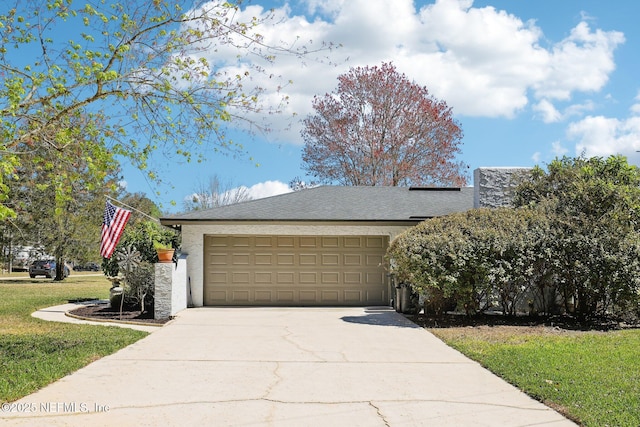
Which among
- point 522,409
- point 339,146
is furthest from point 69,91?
point 339,146

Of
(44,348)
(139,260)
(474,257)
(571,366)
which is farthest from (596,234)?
(44,348)

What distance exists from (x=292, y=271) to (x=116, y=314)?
472 cm

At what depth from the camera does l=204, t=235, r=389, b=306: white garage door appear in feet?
54.7

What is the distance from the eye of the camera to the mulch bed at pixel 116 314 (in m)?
13.4

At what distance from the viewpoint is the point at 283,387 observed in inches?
274

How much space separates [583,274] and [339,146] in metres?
21.4

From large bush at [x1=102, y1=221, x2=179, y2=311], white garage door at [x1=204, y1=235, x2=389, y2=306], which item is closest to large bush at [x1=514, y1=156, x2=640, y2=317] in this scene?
white garage door at [x1=204, y1=235, x2=389, y2=306]

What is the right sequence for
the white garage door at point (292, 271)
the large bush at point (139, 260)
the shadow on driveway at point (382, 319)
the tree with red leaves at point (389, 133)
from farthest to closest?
the tree with red leaves at point (389, 133) → the white garage door at point (292, 271) → the large bush at point (139, 260) → the shadow on driveway at point (382, 319)

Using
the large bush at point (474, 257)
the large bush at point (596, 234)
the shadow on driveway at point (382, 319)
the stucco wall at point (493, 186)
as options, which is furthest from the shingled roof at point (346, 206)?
the large bush at point (596, 234)

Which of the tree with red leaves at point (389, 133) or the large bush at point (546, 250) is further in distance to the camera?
the tree with red leaves at point (389, 133)

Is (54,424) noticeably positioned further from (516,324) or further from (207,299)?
(207,299)

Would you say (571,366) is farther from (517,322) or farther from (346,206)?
(346,206)

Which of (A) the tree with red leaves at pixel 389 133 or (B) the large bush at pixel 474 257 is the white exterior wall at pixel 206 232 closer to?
(B) the large bush at pixel 474 257

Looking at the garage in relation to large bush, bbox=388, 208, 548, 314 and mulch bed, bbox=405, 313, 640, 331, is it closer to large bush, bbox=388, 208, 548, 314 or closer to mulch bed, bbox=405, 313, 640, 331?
mulch bed, bbox=405, 313, 640, 331
